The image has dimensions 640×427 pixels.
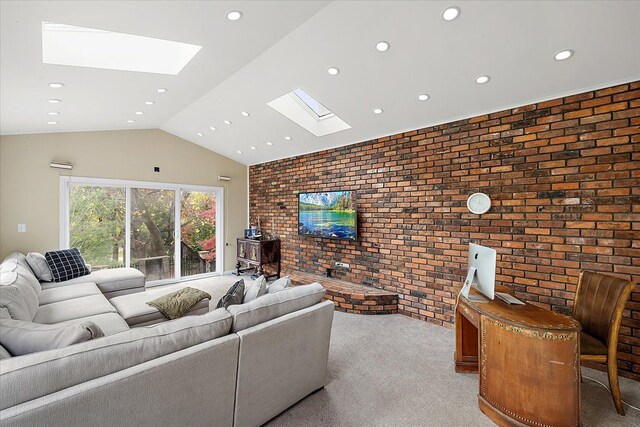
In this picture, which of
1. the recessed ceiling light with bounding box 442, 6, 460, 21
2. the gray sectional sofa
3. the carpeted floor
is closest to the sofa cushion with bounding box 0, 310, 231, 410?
the gray sectional sofa

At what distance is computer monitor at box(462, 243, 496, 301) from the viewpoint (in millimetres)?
2084

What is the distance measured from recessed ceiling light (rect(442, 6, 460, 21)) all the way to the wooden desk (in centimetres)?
211

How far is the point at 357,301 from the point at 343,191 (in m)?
1.67

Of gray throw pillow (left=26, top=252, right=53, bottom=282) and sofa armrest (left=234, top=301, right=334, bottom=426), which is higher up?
gray throw pillow (left=26, top=252, right=53, bottom=282)

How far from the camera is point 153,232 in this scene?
211 inches

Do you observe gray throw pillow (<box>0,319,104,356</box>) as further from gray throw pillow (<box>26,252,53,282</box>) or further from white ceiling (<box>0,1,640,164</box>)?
gray throw pillow (<box>26,252,53,282</box>)

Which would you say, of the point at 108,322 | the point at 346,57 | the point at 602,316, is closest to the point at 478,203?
the point at 602,316

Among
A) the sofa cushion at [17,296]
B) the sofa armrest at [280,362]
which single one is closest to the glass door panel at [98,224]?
the sofa cushion at [17,296]

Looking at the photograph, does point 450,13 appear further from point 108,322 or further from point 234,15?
point 108,322

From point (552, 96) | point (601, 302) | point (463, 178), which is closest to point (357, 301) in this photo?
point (463, 178)

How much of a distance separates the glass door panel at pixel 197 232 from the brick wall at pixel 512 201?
3103mm

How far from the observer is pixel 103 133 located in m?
4.77

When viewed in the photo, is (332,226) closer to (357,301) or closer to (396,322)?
(357,301)

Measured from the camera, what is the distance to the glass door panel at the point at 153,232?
5168mm
